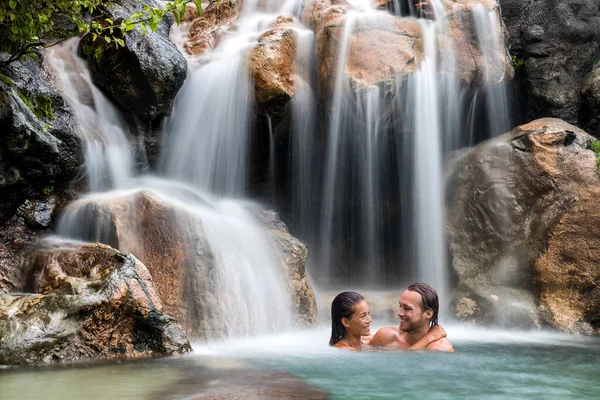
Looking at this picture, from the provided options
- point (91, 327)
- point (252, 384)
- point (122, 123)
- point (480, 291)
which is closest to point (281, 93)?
point (122, 123)

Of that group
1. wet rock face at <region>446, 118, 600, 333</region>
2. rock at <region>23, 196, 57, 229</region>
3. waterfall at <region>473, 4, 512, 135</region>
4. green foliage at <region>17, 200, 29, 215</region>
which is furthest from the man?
waterfall at <region>473, 4, 512, 135</region>

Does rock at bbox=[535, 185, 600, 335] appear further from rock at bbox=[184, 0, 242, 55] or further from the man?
rock at bbox=[184, 0, 242, 55]

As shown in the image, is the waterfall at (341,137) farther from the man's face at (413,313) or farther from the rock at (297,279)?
the man's face at (413,313)

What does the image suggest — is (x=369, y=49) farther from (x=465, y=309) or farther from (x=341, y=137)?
A: (x=465, y=309)

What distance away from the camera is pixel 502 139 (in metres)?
10.0

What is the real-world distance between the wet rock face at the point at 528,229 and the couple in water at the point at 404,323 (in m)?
3.20

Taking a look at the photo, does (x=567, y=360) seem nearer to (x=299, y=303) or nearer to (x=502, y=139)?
(x=299, y=303)

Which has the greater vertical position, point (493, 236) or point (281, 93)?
point (281, 93)

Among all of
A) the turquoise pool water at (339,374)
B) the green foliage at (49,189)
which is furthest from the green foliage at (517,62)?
the green foliage at (49,189)

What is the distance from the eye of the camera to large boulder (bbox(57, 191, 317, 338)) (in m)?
6.77

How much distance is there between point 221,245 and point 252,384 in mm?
3395

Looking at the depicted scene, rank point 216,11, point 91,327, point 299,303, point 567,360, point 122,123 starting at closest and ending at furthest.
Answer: point 91,327 < point 567,360 < point 299,303 < point 122,123 < point 216,11

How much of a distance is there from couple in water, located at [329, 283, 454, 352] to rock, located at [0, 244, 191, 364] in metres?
1.62

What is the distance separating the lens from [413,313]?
19.9 feet
